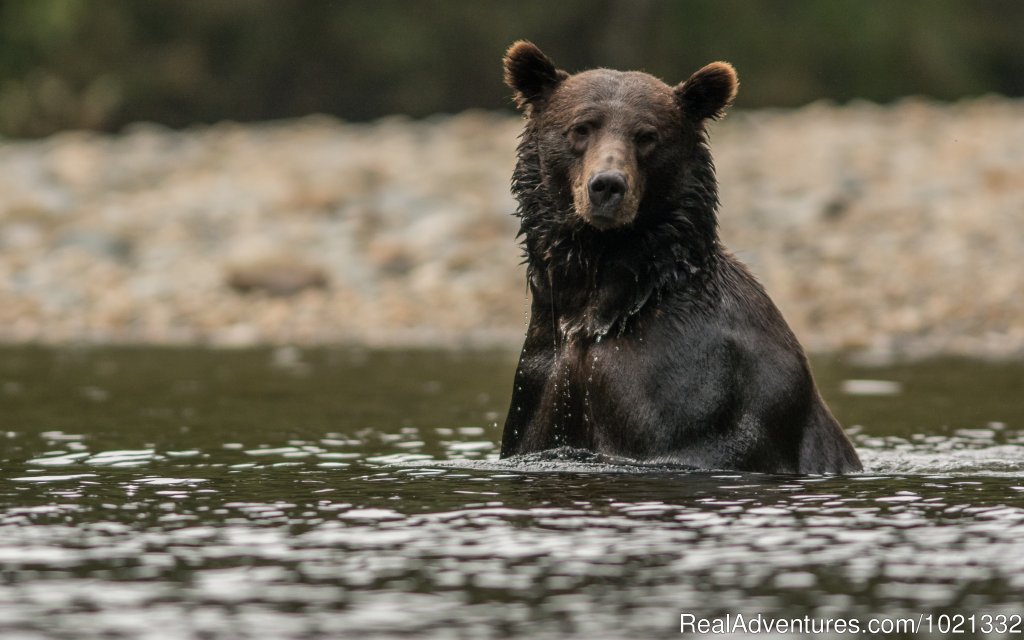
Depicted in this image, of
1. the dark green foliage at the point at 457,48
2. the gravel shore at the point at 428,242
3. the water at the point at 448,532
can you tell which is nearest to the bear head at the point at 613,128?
the water at the point at 448,532

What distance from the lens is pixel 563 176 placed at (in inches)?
299

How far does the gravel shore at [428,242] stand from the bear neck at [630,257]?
7447 millimetres

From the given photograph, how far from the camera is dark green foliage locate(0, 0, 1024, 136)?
38.2 m

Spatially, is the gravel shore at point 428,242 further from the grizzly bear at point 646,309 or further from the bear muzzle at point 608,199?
the bear muzzle at point 608,199

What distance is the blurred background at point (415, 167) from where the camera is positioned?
16.9m

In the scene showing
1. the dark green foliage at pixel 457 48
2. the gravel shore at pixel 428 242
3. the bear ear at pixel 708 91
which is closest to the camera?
the bear ear at pixel 708 91

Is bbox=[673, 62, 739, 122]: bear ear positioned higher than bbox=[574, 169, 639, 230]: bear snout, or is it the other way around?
bbox=[673, 62, 739, 122]: bear ear

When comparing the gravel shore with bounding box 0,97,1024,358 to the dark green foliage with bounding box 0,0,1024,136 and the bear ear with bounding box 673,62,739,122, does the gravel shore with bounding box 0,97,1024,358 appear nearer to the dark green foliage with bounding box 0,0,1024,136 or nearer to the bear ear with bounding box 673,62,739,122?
the bear ear with bounding box 673,62,739,122

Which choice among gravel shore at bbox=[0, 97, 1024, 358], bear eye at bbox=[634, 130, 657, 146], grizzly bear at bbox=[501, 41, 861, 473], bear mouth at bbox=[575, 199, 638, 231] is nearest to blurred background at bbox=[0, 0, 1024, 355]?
gravel shore at bbox=[0, 97, 1024, 358]

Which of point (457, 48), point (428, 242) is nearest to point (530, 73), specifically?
point (428, 242)

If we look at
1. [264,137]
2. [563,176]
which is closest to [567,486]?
[563,176]

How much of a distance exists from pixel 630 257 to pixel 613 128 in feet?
1.85

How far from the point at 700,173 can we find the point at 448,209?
1301cm

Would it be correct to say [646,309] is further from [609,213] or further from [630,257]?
[609,213]
